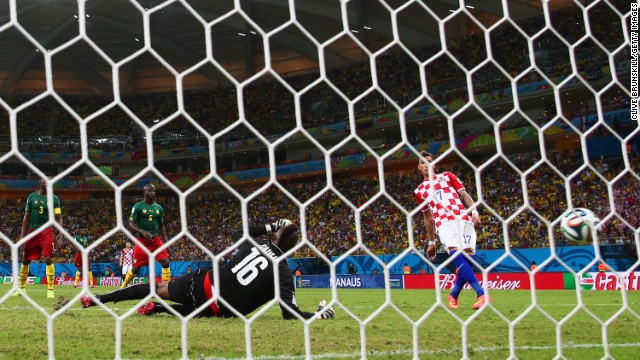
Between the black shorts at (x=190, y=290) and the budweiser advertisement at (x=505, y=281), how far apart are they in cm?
697

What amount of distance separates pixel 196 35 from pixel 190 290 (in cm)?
2635

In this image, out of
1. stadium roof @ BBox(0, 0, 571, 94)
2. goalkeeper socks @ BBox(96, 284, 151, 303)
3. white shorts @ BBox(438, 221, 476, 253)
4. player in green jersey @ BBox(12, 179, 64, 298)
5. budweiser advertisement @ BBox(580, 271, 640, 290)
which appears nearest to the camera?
goalkeeper socks @ BBox(96, 284, 151, 303)

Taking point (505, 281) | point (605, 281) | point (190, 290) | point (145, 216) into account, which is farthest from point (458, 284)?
point (505, 281)

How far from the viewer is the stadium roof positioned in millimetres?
25141

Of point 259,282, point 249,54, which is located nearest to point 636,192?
point 259,282

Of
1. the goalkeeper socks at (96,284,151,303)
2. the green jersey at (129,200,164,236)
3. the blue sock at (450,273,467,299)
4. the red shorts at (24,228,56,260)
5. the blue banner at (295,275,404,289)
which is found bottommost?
the blue banner at (295,275,404,289)

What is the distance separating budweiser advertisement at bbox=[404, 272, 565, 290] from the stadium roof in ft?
38.1

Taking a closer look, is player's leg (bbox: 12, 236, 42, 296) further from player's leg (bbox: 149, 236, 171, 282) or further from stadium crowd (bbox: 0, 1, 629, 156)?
stadium crowd (bbox: 0, 1, 629, 156)

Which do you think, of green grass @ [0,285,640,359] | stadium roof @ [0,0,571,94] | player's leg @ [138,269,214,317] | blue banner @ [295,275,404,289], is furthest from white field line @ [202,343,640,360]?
stadium roof @ [0,0,571,94]

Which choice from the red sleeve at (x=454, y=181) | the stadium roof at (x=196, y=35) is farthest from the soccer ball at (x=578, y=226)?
the stadium roof at (x=196, y=35)

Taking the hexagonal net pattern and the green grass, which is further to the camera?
the hexagonal net pattern

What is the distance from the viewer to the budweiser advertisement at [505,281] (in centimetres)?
1192

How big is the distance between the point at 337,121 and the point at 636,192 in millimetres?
15135

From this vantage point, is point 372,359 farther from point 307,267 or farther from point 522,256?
point 307,267
